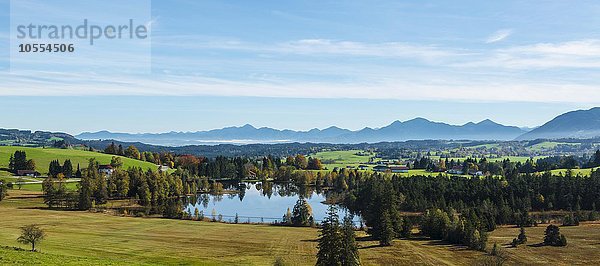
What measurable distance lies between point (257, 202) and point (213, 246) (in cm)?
6910

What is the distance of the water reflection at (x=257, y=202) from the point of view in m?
107

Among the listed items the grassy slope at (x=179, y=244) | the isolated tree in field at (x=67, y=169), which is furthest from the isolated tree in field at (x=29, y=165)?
the grassy slope at (x=179, y=244)

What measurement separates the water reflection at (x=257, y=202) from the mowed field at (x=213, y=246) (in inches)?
753

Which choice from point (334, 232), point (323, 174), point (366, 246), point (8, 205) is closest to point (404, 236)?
point (366, 246)

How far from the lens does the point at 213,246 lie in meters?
64.6

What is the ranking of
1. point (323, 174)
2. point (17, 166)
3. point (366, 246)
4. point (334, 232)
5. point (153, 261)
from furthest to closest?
point (323, 174), point (17, 166), point (366, 246), point (153, 261), point (334, 232)

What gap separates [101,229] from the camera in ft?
249

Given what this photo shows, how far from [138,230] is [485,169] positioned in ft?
496

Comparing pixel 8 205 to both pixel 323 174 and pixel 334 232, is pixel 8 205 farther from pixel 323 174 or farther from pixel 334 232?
pixel 323 174

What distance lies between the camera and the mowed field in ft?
179

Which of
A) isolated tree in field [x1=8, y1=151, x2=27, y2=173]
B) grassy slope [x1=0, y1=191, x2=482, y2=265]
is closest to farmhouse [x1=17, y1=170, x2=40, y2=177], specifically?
isolated tree in field [x1=8, y1=151, x2=27, y2=173]

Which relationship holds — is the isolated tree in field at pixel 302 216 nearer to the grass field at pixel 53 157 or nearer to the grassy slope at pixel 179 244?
the grassy slope at pixel 179 244

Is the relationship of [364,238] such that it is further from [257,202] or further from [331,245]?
[257,202]

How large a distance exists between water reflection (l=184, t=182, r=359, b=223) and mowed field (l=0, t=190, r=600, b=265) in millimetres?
19114
